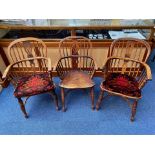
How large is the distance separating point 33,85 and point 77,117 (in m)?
0.66

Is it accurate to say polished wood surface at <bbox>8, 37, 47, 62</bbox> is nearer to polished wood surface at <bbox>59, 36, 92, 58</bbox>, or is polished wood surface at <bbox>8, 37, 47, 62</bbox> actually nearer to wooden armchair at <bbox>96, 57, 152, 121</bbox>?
polished wood surface at <bbox>59, 36, 92, 58</bbox>

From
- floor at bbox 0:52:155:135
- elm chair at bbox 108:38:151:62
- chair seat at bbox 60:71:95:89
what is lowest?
floor at bbox 0:52:155:135

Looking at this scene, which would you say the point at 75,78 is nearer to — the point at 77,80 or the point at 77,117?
the point at 77,80

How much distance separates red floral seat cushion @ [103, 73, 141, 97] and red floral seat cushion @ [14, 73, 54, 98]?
65cm

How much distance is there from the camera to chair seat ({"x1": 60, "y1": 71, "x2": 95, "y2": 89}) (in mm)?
1666

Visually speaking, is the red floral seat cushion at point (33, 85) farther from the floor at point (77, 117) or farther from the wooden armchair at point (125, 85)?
Answer: the wooden armchair at point (125, 85)

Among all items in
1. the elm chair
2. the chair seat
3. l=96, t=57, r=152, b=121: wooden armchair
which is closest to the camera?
l=96, t=57, r=152, b=121: wooden armchair

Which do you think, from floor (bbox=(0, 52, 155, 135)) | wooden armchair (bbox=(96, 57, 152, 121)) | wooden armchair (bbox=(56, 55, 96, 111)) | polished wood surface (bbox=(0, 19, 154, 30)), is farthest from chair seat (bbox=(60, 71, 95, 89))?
polished wood surface (bbox=(0, 19, 154, 30))

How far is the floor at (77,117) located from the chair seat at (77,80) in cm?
37

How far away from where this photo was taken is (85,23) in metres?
1.96

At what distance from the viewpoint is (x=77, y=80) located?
5.73ft

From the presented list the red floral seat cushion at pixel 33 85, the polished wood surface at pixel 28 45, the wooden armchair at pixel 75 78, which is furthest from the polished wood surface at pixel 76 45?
the red floral seat cushion at pixel 33 85
